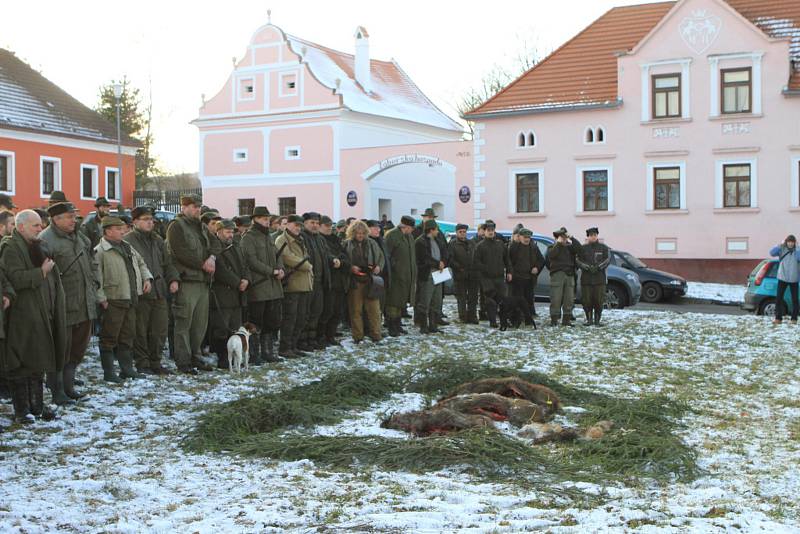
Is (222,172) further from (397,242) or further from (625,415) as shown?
(625,415)

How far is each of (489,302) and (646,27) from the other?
20.7 meters

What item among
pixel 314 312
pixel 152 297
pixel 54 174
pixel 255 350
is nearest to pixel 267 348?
pixel 255 350

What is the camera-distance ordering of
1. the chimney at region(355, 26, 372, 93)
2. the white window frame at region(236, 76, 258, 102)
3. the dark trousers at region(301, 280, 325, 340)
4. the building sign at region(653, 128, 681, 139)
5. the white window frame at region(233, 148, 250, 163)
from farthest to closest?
the chimney at region(355, 26, 372, 93), the white window frame at region(236, 76, 258, 102), the white window frame at region(233, 148, 250, 163), the building sign at region(653, 128, 681, 139), the dark trousers at region(301, 280, 325, 340)

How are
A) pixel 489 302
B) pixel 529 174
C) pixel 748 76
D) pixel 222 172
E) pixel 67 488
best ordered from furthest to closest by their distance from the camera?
1. pixel 222 172
2. pixel 529 174
3. pixel 748 76
4. pixel 489 302
5. pixel 67 488

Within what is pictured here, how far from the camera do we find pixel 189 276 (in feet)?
37.6

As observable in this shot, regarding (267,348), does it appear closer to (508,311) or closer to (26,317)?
(26,317)

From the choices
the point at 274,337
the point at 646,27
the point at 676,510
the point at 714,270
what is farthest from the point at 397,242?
the point at 646,27

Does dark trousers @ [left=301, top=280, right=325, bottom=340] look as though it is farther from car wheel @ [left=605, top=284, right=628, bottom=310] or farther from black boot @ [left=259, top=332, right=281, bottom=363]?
car wheel @ [left=605, top=284, right=628, bottom=310]

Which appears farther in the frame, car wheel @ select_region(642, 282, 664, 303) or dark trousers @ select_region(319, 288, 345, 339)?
car wheel @ select_region(642, 282, 664, 303)

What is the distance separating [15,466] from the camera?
7027 millimetres

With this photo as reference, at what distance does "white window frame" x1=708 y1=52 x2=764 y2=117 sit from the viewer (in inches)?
1204

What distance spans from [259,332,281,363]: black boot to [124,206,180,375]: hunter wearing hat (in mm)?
1526

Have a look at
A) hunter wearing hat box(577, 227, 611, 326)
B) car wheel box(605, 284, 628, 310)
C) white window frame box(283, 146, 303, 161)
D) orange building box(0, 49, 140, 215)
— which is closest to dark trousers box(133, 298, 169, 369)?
hunter wearing hat box(577, 227, 611, 326)

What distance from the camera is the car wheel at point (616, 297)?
20786mm
